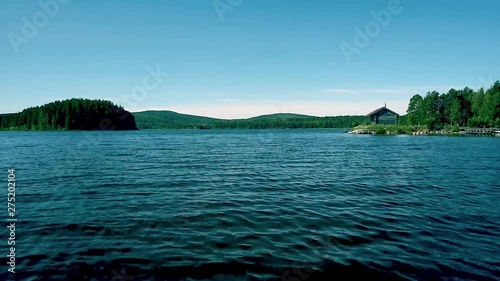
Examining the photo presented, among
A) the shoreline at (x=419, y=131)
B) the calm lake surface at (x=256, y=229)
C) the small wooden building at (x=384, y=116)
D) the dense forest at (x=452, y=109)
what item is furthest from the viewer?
the small wooden building at (x=384, y=116)

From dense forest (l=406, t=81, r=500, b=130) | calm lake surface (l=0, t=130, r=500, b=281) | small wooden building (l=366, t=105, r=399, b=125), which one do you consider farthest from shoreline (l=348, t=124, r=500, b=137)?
calm lake surface (l=0, t=130, r=500, b=281)

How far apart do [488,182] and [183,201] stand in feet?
83.0

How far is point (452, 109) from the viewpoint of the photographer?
430ft

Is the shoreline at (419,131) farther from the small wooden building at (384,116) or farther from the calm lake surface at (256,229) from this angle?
the calm lake surface at (256,229)

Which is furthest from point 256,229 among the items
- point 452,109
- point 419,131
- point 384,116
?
point 384,116

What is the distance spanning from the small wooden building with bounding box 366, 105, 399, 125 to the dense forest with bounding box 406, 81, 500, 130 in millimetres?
12331

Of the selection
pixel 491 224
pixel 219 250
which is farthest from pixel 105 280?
pixel 491 224

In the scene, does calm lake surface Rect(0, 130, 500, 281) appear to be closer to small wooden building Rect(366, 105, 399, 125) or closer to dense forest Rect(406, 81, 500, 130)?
dense forest Rect(406, 81, 500, 130)

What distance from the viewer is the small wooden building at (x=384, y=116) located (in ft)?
519

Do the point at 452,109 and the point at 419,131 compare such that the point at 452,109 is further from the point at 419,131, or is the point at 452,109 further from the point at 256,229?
the point at 256,229

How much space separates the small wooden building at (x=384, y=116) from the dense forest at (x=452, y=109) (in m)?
12.3

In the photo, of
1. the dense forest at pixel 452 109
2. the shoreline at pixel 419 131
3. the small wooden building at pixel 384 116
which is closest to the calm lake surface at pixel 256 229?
the shoreline at pixel 419 131

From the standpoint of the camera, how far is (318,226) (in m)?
13.9

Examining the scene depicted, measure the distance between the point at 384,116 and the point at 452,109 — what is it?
3317cm
